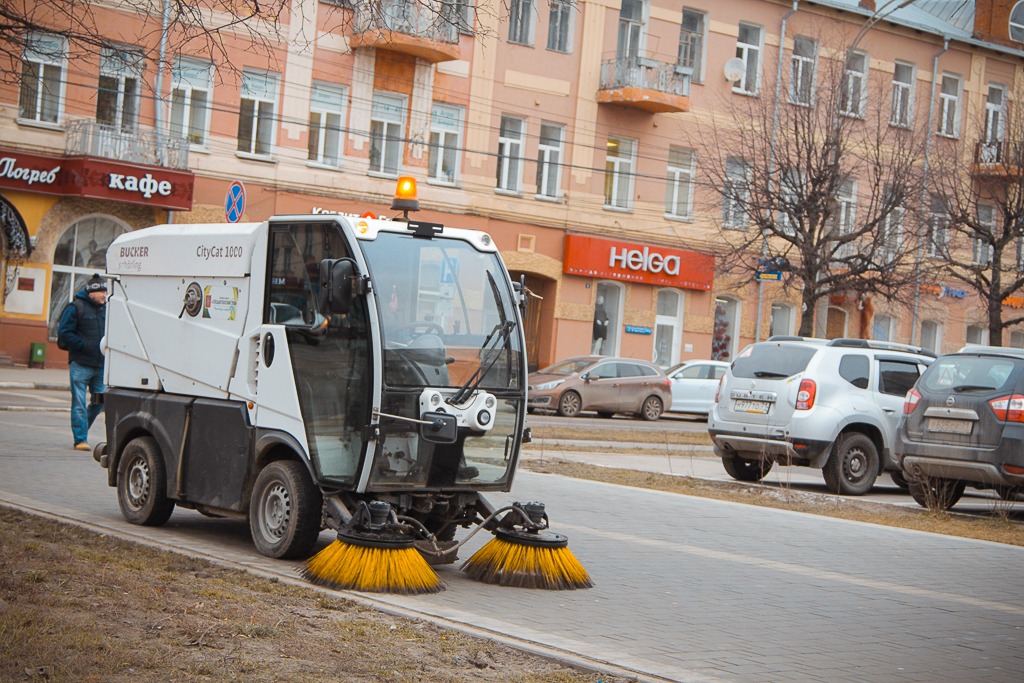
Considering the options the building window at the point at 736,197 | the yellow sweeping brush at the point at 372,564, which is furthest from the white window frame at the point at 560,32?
the yellow sweeping brush at the point at 372,564

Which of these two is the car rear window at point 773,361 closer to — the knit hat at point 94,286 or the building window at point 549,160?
the knit hat at point 94,286

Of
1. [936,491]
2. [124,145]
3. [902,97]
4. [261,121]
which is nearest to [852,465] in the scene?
[936,491]

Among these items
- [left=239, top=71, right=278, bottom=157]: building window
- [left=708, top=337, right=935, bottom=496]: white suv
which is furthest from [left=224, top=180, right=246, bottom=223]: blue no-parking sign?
[left=239, top=71, right=278, bottom=157]: building window

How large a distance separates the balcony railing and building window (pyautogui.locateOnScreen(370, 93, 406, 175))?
5.19m

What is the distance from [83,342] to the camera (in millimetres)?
14500

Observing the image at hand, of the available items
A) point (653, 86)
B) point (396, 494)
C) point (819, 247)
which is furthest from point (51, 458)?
point (653, 86)

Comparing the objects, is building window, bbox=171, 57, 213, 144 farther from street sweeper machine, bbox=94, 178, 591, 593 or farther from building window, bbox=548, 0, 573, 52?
street sweeper machine, bbox=94, 178, 591, 593

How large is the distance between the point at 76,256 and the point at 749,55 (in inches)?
825

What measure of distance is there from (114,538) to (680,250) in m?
31.2

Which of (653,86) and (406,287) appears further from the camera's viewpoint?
(653,86)

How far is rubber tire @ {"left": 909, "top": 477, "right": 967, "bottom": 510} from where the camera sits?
1469 cm

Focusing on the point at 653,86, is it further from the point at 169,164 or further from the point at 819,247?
the point at 169,164

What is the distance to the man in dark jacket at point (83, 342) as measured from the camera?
14.5 m

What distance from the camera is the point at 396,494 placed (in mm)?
8781
